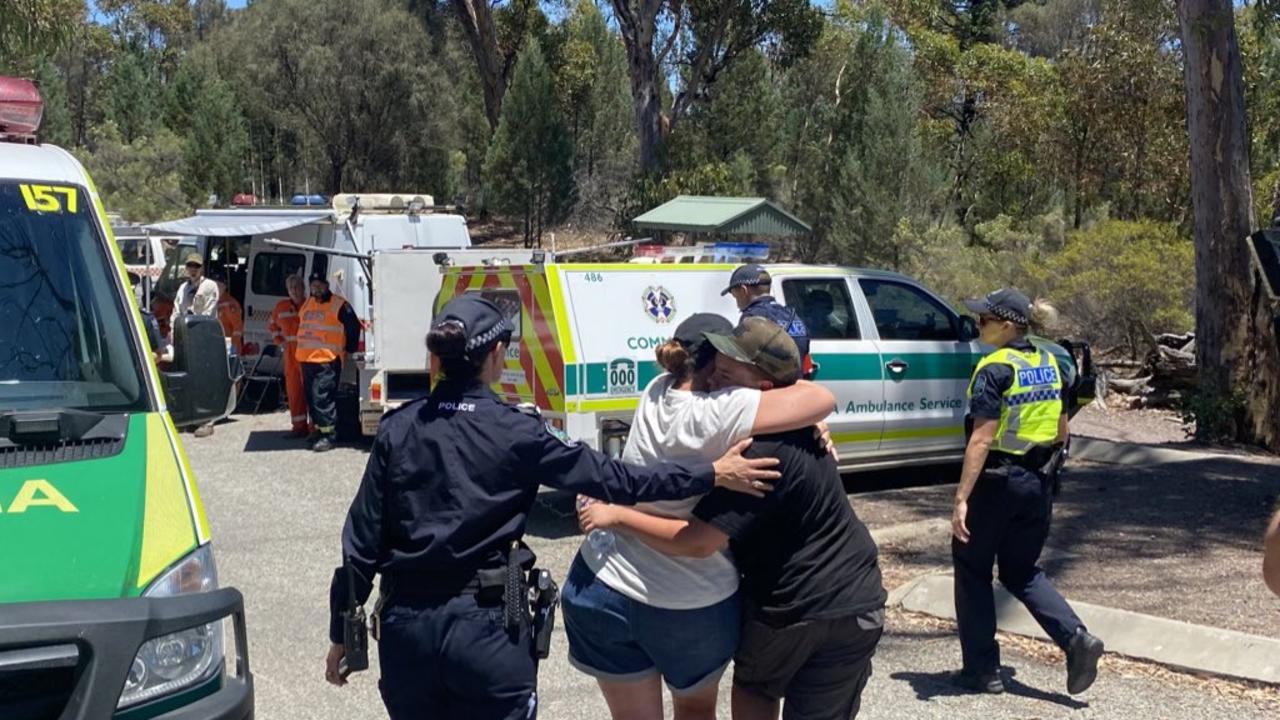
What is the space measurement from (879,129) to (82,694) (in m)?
26.7

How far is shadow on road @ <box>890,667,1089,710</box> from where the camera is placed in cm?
584

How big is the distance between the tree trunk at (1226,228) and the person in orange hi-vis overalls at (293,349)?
886cm

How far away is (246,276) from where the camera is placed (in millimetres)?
16344

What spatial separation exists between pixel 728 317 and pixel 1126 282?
1065cm

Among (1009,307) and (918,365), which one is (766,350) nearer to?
(1009,307)

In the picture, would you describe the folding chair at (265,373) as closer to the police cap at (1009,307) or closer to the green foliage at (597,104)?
the police cap at (1009,307)

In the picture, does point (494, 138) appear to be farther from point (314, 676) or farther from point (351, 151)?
point (314, 676)

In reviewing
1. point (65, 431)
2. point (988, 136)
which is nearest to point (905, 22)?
point (988, 136)

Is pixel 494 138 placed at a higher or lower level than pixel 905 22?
lower

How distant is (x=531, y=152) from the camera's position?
3203 centimetres

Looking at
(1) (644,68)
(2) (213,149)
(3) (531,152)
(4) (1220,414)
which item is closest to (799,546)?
(4) (1220,414)

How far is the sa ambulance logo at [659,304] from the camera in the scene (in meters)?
9.53

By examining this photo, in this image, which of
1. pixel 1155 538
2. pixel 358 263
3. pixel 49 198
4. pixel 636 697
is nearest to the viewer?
pixel 636 697

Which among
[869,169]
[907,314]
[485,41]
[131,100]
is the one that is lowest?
[907,314]
